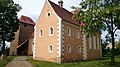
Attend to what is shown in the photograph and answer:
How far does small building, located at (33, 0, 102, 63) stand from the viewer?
2838cm

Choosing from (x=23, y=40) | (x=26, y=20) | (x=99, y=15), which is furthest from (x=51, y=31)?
(x=26, y=20)

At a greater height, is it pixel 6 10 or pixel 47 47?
pixel 6 10

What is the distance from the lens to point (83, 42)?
34.7 m

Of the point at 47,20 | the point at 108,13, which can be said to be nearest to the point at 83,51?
the point at 47,20

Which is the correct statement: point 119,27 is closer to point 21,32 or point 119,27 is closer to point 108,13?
point 108,13

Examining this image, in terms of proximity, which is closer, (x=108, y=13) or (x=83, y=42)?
(x=108, y=13)

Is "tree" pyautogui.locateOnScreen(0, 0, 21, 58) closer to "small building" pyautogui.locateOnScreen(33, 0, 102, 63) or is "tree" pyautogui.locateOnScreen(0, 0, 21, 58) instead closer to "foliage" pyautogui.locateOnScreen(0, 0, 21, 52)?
"foliage" pyautogui.locateOnScreen(0, 0, 21, 52)

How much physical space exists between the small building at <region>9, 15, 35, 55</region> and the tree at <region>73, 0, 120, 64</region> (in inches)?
905

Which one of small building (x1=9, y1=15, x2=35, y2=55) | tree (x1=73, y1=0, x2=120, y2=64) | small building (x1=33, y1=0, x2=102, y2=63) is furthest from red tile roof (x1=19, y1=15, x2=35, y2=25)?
tree (x1=73, y1=0, x2=120, y2=64)

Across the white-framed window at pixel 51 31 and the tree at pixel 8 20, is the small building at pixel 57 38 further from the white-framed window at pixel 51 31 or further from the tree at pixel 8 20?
the tree at pixel 8 20

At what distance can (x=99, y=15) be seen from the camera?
2261 centimetres

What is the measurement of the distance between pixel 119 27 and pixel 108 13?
445cm

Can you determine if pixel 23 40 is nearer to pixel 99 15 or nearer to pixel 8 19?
pixel 8 19

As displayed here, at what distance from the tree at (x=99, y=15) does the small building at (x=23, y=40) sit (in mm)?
22994
